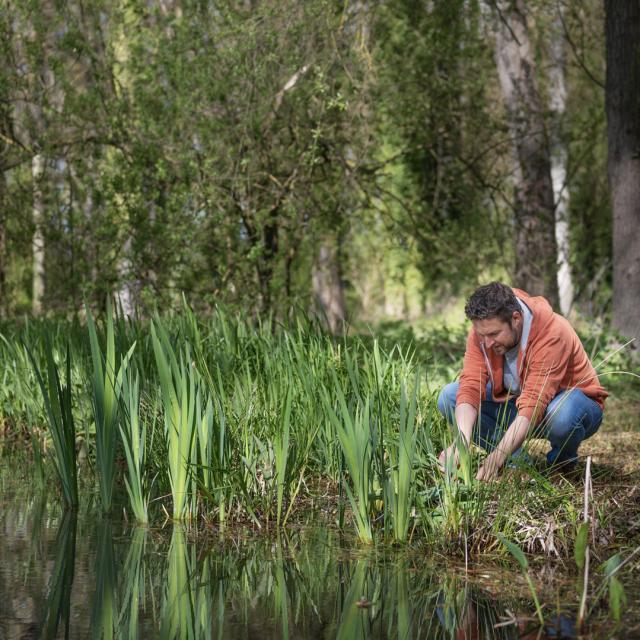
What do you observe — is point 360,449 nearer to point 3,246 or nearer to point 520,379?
point 520,379

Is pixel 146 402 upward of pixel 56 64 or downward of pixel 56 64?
downward

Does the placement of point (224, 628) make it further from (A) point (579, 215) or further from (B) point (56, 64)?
(A) point (579, 215)

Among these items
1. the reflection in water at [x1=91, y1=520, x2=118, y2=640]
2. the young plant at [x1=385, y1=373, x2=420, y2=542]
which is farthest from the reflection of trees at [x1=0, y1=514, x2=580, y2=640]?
the young plant at [x1=385, y1=373, x2=420, y2=542]

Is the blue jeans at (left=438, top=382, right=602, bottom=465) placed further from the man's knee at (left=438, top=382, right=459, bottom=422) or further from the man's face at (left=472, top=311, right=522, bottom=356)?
the man's face at (left=472, top=311, right=522, bottom=356)

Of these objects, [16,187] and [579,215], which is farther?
[579,215]

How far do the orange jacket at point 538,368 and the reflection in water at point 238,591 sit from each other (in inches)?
33.6

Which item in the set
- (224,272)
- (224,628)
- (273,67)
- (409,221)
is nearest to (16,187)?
(224,272)

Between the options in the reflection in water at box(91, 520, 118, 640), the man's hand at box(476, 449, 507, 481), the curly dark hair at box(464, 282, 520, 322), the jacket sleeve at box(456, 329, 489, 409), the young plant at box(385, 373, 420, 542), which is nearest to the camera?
the reflection in water at box(91, 520, 118, 640)

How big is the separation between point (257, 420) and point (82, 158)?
519 centimetres

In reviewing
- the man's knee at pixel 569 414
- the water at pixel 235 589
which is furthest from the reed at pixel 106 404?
the man's knee at pixel 569 414

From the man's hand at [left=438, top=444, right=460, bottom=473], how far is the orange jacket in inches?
12.7

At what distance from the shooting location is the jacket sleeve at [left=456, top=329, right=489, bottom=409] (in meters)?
3.80

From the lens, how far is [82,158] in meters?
8.28

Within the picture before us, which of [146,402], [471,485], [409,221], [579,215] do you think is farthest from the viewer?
[579,215]
